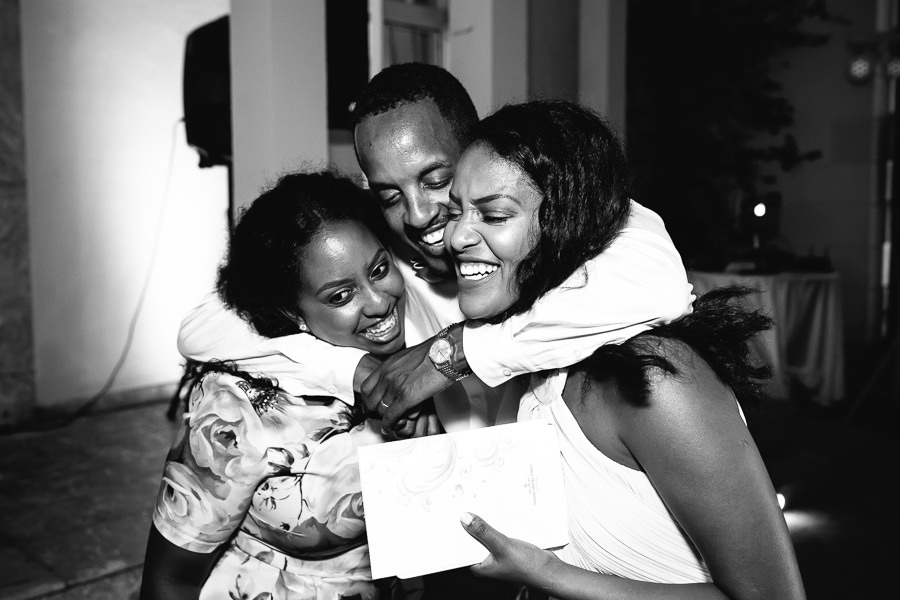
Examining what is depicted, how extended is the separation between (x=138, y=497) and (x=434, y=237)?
277cm

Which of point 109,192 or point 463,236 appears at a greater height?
point 109,192

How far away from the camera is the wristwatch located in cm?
137

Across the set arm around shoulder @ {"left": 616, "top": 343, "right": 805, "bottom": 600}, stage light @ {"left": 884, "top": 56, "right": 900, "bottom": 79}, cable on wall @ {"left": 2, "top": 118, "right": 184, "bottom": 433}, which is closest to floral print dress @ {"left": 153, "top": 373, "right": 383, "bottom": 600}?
arm around shoulder @ {"left": 616, "top": 343, "right": 805, "bottom": 600}

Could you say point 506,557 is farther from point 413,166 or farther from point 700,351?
point 413,166

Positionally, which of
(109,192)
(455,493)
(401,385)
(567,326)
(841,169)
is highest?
(841,169)

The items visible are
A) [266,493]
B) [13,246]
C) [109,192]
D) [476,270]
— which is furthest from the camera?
[109,192]

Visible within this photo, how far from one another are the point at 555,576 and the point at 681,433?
33 cm

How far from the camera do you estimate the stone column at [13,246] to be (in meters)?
4.95

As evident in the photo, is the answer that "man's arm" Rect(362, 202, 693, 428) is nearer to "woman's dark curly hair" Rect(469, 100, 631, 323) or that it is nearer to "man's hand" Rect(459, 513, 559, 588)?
"woman's dark curly hair" Rect(469, 100, 631, 323)

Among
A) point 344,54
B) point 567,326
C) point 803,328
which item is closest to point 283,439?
point 567,326

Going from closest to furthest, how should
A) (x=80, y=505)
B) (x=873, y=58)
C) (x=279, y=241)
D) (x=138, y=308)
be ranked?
(x=279, y=241), (x=80, y=505), (x=138, y=308), (x=873, y=58)

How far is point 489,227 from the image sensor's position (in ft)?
4.31

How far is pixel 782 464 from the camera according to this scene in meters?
4.37

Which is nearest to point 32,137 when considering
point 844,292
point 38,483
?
point 38,483
